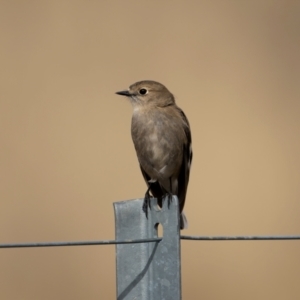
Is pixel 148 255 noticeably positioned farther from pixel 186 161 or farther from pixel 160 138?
pixel 186 161

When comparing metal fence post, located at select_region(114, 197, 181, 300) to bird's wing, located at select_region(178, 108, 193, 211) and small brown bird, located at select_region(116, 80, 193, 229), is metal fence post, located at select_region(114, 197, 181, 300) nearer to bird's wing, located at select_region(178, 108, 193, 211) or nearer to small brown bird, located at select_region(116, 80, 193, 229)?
small brown bird, located at select_region(116, 80, 193, 229)

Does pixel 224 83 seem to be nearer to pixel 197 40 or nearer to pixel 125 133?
pixel 197 40

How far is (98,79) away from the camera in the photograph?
6152mm

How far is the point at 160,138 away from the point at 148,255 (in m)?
2.49

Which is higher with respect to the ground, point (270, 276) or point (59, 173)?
point (59, 173)

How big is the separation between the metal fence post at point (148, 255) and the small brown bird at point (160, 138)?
232 cm

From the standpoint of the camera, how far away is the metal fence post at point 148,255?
2822 millimetres

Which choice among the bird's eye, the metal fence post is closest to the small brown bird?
the bird's eye

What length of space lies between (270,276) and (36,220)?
5.11ft

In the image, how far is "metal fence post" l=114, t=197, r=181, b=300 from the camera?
A: 9.26 feet

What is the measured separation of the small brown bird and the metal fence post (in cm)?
232

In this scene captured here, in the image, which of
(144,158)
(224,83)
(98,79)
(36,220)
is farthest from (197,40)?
(36,220)

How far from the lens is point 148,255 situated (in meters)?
2.90

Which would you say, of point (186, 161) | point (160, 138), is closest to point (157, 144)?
point (160, 138)
